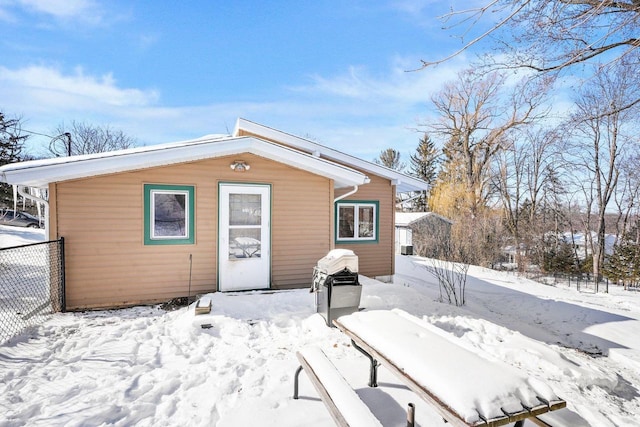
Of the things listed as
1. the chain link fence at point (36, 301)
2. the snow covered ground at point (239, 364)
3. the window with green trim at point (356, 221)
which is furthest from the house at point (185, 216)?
the window with green trim at point (356, 221)

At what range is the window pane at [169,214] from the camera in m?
5.84

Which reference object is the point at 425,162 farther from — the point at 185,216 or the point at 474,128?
the point at 185,216

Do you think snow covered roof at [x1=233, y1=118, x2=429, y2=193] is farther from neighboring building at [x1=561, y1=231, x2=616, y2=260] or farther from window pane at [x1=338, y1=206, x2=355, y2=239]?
neighboring building at [x1=561, y1=231, x2=616, y2=260]

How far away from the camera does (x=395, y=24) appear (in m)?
5.32

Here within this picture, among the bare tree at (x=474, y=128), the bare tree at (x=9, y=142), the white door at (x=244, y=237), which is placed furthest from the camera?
the bare tree at (x=474, y=128)

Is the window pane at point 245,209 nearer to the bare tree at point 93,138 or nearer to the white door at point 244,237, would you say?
the white door at point 244,237

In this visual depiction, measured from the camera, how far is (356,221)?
920cm

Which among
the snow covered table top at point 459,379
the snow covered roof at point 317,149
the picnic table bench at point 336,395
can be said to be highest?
the snow covered roof at point 317,149

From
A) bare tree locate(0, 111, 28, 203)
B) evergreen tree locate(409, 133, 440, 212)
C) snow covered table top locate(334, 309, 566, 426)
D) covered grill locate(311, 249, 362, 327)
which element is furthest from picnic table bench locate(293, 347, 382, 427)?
evergreen tree locate(409, 133, 440, 212)

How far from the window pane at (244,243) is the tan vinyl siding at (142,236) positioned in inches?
13.3

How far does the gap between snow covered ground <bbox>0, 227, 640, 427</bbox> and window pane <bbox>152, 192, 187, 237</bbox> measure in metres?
1.43

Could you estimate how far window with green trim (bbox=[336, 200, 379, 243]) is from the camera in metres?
9.04

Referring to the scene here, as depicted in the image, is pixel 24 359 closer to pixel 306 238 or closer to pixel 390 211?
pixel 306 238

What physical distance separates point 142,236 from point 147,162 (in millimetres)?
1399
